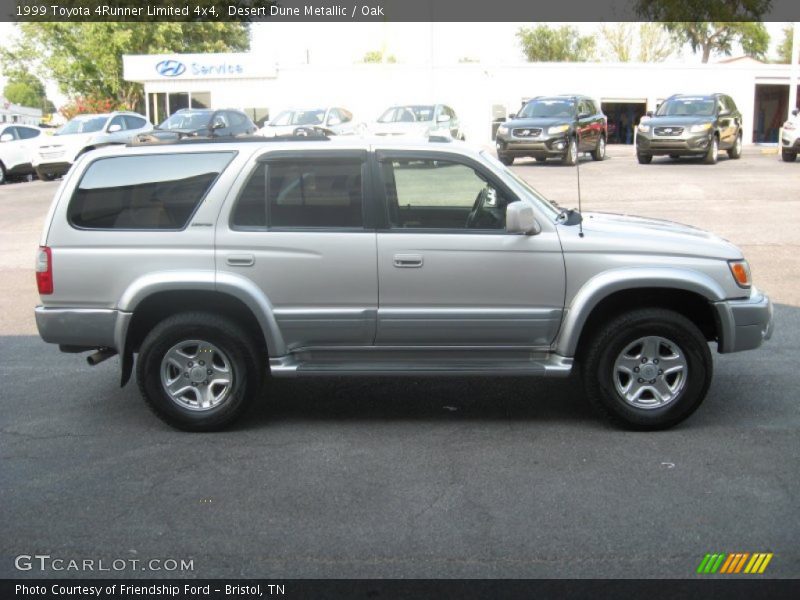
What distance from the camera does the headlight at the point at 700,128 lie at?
25594 millimetres

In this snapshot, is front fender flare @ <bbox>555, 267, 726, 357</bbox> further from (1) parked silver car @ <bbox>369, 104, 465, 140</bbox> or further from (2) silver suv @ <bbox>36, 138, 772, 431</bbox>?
(1) parked silver car @ <bbox>369, 104, 465, 140</bbox>

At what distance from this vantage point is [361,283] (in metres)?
5.89

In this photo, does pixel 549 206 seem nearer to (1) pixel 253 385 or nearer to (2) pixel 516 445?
(2) pixel 516 445

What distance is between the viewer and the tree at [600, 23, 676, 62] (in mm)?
67312

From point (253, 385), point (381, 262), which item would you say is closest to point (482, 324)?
point (381, 262)

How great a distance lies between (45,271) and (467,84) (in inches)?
1551

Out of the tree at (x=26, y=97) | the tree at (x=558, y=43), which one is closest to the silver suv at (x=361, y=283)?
the tree at (x=558, y=43)

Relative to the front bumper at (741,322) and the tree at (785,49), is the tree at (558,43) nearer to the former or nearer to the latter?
the tree at (785,49)

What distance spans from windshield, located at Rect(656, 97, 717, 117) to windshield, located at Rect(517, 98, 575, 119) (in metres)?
2.52

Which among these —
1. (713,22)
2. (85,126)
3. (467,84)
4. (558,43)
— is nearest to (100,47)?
(467,84)

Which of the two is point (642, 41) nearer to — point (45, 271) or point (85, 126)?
point (85, 126)

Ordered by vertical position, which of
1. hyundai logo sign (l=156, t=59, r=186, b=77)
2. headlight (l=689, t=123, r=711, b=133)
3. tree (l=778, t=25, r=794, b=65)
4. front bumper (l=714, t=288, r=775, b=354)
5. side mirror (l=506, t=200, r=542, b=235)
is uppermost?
tree (l=778, t=25, r=794, b=65)

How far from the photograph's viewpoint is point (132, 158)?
6.16m

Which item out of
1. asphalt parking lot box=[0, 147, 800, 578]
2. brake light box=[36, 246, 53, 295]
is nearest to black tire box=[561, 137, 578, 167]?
asphalt parking lot box=[0, 147, 800, 578]
